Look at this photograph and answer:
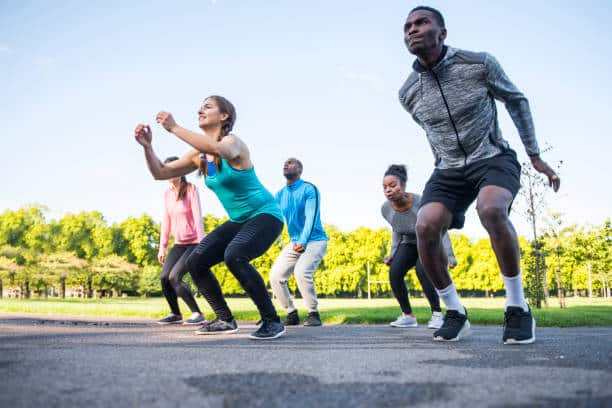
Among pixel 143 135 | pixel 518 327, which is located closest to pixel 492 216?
pixel 518 327

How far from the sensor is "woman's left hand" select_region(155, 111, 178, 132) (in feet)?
13.8

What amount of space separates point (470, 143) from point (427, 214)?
67cm

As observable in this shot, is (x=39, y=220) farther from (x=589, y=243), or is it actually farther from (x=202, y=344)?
(x=202, y=344)

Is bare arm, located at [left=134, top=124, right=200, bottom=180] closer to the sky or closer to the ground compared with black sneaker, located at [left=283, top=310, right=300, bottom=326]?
closer to the sky

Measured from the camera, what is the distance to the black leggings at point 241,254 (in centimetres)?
483

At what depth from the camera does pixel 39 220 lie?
50531 mm

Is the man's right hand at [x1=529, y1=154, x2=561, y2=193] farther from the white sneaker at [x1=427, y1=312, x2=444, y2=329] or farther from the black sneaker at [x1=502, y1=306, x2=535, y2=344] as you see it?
the white sneaker at [x1=427, y1=312, x2=444, y2=329]

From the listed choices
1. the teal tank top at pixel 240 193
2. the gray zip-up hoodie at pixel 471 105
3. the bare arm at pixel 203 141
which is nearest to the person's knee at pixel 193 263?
the teal tank top at pixel 240 193

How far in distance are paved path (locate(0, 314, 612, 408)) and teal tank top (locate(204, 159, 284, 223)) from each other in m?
1.68

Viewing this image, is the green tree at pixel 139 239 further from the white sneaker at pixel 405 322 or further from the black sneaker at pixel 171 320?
the white sneaker at pixel 405 322

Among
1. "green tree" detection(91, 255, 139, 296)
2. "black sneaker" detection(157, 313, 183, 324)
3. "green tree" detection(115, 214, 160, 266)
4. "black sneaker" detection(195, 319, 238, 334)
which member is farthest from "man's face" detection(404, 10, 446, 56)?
"green tree" detection(115, 214, 160, 266)

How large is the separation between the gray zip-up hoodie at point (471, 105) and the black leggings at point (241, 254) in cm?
181

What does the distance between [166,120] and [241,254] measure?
1.39 metres

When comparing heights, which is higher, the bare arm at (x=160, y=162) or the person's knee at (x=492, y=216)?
the bare arm at (x=160, y=162)
